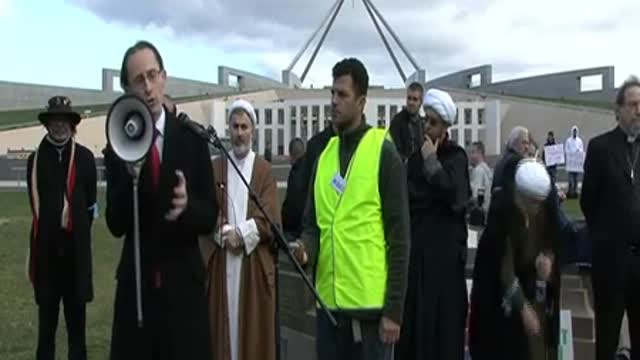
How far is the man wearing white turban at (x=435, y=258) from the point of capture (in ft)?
18.1

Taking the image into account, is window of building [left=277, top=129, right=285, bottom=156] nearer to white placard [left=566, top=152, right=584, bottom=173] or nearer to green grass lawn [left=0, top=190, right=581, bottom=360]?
white placard [left=566, top=152, right=584, bottom=173]

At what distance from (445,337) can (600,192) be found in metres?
1.62

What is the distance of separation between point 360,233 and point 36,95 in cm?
7661

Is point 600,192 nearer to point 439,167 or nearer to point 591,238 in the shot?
point 591,238

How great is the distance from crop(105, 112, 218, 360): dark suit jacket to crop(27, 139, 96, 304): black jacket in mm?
3193

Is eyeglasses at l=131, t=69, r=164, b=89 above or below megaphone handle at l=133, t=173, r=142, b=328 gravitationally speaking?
above

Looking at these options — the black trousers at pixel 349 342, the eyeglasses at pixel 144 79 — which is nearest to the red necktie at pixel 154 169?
the eyeglasses at pixel 144 79

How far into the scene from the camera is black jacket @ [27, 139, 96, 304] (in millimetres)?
6902

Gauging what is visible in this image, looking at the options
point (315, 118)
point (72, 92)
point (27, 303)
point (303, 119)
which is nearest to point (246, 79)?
point (72, 92)

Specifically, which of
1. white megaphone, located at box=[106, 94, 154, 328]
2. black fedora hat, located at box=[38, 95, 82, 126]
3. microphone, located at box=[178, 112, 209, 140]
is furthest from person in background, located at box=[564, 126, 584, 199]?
white megaphone, located at box=[106, 94, 154, 328]

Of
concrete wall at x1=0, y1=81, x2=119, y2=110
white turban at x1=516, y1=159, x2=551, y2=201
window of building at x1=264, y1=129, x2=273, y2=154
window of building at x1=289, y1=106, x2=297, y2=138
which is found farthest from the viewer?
concrete wall at x1=0, y1=81, x2=119, y2=110

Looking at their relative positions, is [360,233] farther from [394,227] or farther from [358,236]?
[394,227]

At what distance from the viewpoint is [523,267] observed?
17.3 ft

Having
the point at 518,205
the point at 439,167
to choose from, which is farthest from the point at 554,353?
the point at 439,167
